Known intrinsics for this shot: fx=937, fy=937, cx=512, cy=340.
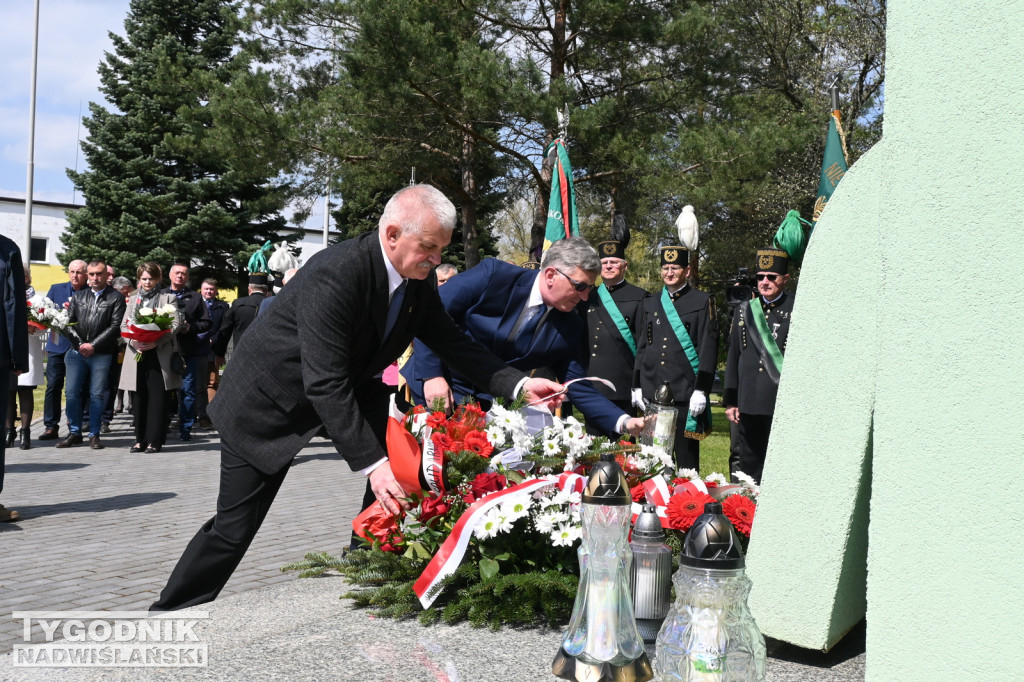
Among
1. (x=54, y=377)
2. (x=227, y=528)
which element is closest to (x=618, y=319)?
(x=227, y=528)

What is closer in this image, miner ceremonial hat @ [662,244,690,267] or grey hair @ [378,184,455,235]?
grey hair @ [378,184,455,235]

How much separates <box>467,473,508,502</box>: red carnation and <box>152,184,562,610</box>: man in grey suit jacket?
0.69 metres

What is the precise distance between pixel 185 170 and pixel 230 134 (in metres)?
13.7

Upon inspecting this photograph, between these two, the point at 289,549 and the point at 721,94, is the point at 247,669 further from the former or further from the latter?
the point at 721,94

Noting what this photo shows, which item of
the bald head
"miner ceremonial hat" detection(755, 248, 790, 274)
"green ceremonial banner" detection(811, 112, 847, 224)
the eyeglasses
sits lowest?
the eyeglasses

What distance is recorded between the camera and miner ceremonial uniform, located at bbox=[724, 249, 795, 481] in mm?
7059

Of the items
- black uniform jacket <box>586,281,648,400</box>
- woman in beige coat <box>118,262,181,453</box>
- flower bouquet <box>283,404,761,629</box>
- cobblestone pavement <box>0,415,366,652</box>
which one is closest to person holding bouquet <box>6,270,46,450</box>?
cobblestone pavement <box>0,415,366,652</box>

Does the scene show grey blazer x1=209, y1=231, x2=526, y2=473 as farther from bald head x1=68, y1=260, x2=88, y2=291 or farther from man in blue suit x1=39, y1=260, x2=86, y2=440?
man in blue suit x1=39, y1=260, x2=86, y2=440

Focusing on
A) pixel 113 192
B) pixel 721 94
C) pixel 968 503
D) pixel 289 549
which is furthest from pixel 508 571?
pixel 113 192

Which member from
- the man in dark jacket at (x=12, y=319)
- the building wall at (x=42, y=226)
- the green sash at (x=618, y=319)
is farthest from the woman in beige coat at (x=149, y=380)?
the building wall at (x=42, y=226)

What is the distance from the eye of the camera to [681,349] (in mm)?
7824

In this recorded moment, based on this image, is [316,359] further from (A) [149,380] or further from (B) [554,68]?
(B) [554,68]

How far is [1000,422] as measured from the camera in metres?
2.69

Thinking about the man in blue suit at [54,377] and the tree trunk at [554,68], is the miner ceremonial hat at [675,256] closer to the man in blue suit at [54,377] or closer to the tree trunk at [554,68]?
the man in blue suit at [54,377]
